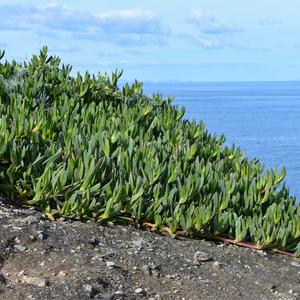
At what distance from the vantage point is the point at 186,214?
5.38 meters

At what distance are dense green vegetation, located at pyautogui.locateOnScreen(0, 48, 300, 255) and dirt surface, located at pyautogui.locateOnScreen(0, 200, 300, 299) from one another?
6.1 inches

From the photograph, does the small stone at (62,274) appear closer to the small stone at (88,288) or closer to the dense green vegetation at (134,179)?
the small stone at (88,288)

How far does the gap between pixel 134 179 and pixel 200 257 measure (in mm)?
928

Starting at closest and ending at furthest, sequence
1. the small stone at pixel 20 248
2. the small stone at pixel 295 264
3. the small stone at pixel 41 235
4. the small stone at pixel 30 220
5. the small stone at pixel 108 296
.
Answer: the small stone at pixel 108 296, the small stone at pixel 20 248, the small stone at pixel 41 235, the small stone at pixel 30 220, the small stone at pixel 295 264

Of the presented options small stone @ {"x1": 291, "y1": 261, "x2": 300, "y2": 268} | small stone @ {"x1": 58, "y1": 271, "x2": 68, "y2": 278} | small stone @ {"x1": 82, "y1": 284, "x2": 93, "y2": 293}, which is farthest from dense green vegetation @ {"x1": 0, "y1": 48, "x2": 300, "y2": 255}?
small stone @ {"x1": 82, "y1": 284, "x2": 93, "y2": 293}

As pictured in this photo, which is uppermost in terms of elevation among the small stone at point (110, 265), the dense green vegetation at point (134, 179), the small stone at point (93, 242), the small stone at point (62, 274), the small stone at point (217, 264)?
the dense green vegetation at point (134, 179)

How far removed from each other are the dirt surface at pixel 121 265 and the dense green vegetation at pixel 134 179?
0.51 feet

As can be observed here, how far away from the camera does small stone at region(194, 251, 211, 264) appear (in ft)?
16.0

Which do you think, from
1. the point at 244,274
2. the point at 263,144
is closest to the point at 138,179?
the point at 244,274

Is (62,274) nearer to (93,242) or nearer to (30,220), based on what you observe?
(93,242)

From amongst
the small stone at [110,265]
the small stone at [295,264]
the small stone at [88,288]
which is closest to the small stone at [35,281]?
the small stone at [88,288]

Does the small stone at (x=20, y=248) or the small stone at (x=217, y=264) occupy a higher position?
the small stone at (x=217, y=264)

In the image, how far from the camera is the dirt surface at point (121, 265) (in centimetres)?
425

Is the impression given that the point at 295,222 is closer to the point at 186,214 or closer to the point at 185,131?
the point at 186,214
